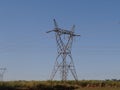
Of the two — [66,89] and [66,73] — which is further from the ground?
[66,73]

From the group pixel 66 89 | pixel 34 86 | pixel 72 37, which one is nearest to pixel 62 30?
pixel 72 37

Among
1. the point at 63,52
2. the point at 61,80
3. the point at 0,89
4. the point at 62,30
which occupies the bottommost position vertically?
the point at 0,89

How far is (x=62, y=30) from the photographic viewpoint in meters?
71.4

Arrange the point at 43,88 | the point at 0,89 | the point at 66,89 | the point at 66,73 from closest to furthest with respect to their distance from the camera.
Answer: the point at 0,89 → the point at 43,88 → the point at 66,89 → the point at 66,73

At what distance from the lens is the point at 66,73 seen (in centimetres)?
6450

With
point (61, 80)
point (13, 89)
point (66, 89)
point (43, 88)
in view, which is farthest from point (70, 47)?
point (13, 89)

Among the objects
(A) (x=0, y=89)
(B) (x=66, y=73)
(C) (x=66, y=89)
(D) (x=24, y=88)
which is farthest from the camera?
(B) (x=66, y=73)

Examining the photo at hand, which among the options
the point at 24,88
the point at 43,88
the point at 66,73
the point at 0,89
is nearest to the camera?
the point at 0,89

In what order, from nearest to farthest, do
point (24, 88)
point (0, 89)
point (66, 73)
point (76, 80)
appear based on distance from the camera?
point (0, 89)
point (24, 88)
point (66, 73)
point (76, 80)

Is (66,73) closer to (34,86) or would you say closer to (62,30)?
(62,30)

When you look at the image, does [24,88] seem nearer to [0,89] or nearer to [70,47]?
[0,89]

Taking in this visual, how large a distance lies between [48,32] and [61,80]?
9.29 metres

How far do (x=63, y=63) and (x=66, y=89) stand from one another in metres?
16.7

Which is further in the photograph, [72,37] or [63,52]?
[72,37]
